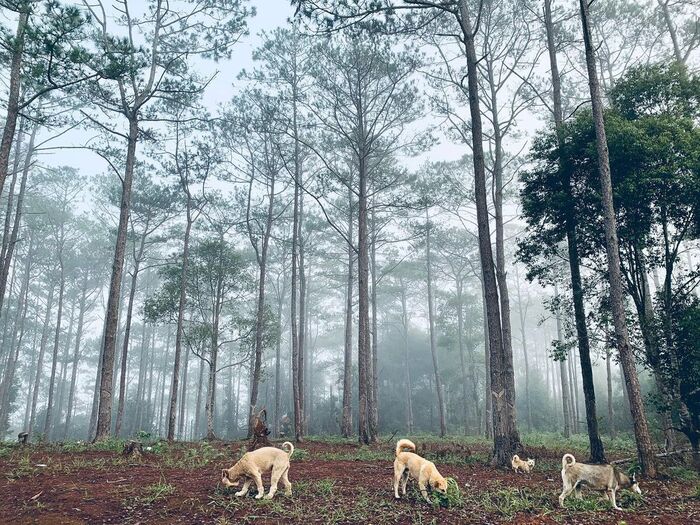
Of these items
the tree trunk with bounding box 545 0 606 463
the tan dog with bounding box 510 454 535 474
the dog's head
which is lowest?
the tan dog with bounding box 510 454 535 474

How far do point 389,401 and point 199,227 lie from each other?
2301 centimetres

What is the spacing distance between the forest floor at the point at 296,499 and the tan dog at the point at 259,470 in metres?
0.15

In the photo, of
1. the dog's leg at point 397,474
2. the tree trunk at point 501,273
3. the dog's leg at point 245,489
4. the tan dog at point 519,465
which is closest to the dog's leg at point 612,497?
the dog's leg at point 397,474

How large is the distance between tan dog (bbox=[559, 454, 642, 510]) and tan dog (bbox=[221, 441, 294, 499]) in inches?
145

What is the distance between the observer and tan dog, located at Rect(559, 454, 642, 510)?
220 inches

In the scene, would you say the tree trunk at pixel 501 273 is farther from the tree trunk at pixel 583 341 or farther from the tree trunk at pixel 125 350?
the tree trunk at pixel 125 350

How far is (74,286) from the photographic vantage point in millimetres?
36938

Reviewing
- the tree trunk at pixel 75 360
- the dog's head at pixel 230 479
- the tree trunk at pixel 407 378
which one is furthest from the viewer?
the tree trunk at pixel 407 378

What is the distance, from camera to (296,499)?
5.57 meters

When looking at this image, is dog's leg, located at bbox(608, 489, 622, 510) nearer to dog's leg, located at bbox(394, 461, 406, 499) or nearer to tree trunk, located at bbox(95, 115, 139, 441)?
dog's leg, located at bbox(394, 461, 406, 499)

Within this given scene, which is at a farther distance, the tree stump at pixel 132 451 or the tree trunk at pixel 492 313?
the tree trunk at pixel 492 313

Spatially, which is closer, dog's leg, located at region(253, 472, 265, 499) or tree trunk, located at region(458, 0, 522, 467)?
dog's leg, located at region(253, 472, 265, 499)

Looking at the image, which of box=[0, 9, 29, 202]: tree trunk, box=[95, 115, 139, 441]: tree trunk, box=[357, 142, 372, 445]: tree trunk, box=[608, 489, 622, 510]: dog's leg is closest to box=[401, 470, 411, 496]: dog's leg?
box=[608, 489, 622, 510]: dog's leg

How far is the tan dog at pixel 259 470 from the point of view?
18.0ft
